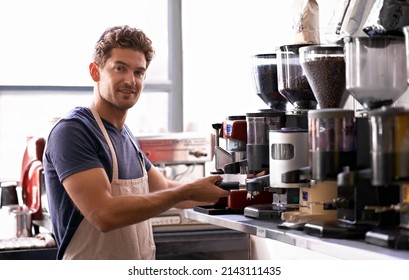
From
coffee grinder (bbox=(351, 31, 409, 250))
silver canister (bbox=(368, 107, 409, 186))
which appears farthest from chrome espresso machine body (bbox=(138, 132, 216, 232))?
silver canister (bbox=(368, 107, 409, 186))

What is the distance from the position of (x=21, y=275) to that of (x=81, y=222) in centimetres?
30

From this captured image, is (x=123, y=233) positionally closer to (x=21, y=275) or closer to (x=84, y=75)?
(x=21, y=275)

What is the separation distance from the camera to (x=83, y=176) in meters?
2.46

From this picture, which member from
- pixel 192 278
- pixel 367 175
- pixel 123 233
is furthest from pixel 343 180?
pixel 123 233

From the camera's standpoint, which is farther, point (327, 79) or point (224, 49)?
point (224, 49)

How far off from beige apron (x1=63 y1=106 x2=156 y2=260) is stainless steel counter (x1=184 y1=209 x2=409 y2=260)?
34 cm

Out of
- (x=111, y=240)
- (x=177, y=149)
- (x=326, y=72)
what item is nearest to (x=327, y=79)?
(x=326, y=72)

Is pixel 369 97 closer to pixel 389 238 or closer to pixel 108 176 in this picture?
pixel 389 238

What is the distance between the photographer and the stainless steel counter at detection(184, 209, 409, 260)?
1.70 meters

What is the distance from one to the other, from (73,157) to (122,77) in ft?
1.09

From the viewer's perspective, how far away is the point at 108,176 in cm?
260

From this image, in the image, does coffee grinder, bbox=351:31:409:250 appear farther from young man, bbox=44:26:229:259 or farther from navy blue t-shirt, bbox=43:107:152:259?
navy blue t-shirt, bbox=43:107:152:259

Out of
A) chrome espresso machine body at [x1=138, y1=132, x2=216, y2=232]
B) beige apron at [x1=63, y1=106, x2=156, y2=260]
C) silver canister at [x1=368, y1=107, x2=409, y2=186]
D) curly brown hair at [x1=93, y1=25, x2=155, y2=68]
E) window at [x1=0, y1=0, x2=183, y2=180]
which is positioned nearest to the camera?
silver canister at [x1=368, y1=107, x2=409, y2=186]

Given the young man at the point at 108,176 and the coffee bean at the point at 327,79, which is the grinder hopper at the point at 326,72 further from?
the young man at the point at 108,176
